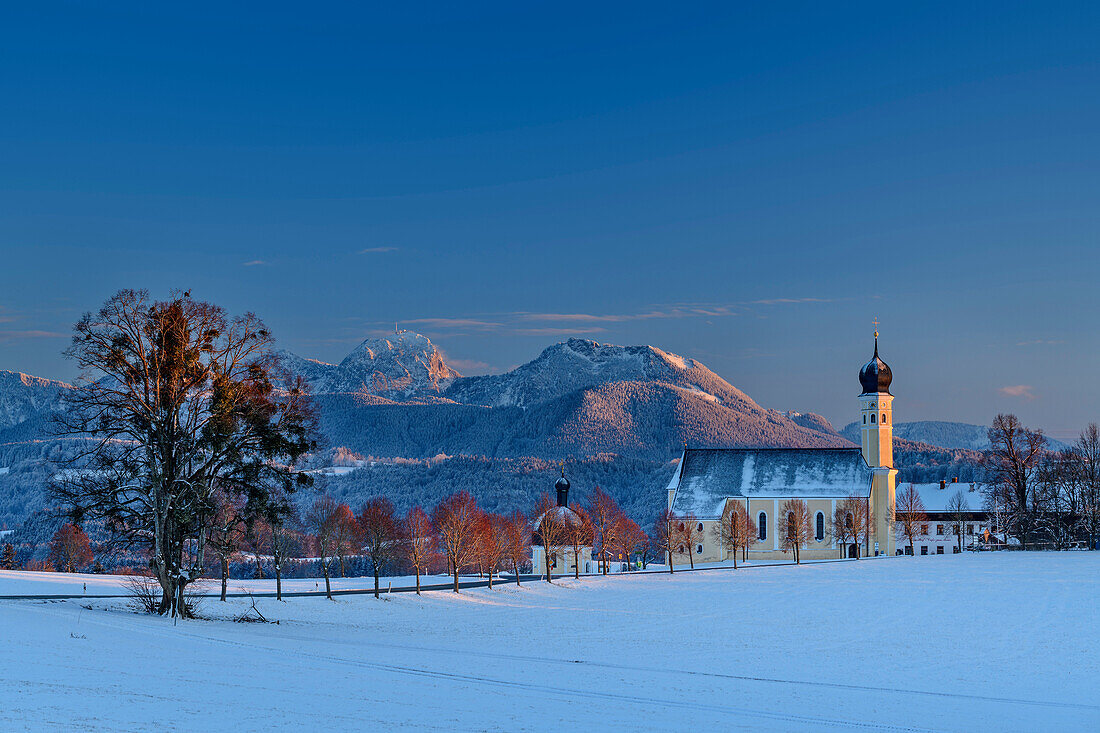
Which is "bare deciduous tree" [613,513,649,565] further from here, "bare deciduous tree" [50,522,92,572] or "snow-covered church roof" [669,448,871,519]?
"bare deciduous tree" [50,522,92,572]

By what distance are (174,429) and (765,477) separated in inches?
3420

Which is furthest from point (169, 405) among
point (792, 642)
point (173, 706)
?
point (792, 642)

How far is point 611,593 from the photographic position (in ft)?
227

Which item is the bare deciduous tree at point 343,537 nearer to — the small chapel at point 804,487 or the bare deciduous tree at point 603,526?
the bare deciduous tree at point 603,526

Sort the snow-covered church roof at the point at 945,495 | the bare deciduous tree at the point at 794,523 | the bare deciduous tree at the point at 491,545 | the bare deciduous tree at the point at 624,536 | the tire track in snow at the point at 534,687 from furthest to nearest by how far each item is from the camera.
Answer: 1. the snow-covered church roof at the point at 945,495
2. the bare deciduous tree at the point at 794,523
3. the bare deciduous tree at the point at 624,536
4. the bare deciduous tree at the point at 491,545
5. the tire track in snow at the point at 534,687

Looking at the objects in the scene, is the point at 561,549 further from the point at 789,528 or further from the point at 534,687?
the point at 534,687

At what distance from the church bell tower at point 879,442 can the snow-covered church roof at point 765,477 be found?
1.31 m

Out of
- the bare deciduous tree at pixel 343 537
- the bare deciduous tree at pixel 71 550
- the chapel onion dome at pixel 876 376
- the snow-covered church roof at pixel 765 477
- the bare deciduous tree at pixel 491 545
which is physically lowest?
the bare deciduous tree at pixel 71 550

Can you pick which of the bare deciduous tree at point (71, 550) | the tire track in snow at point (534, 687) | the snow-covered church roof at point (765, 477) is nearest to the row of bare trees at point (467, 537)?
the snow-covered church roof at point (765, 477)

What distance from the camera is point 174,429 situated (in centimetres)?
3788

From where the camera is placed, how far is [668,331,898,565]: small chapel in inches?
4387

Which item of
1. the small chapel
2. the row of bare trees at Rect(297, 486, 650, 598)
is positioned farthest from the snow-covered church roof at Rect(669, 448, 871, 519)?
the row of bare trees at Rect(297, 486, 650, 598)

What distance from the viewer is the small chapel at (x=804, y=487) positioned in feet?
366

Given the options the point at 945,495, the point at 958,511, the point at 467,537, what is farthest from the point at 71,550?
the point at 945,495
